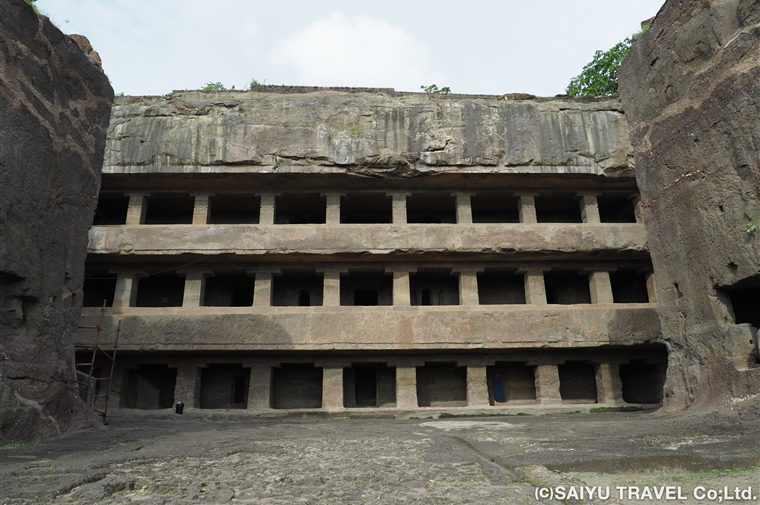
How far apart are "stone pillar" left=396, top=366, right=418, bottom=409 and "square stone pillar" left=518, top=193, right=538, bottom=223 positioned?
5611 mm

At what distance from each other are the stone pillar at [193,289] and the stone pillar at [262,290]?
5.21ft

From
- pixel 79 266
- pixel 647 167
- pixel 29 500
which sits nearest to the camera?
pixel 29 500

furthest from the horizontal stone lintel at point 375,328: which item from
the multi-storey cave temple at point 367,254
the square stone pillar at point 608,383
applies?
the square stone pillar at point 608,383

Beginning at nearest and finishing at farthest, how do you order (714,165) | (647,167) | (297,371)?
1. (714,165)
2. (647,167)
3. (297,371)

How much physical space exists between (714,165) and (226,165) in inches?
465

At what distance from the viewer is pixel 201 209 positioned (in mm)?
15086

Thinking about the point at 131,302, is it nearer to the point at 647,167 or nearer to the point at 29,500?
the point at 29,500

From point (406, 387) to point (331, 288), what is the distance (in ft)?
11.5

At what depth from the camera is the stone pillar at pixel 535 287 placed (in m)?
14.8

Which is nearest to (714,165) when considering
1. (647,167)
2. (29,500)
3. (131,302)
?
(647,167)

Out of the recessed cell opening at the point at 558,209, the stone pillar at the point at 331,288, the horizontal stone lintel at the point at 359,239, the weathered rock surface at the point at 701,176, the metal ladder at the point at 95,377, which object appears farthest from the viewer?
the recessed cell opening at the point at 558,209

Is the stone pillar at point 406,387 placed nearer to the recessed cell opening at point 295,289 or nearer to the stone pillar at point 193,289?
the recessed cell opening at point 295,289

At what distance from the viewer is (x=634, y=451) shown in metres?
4.91

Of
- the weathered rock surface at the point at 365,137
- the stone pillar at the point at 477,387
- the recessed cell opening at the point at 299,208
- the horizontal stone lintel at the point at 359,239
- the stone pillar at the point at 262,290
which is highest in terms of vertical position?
the weathered rock surface at the point at 365,137
